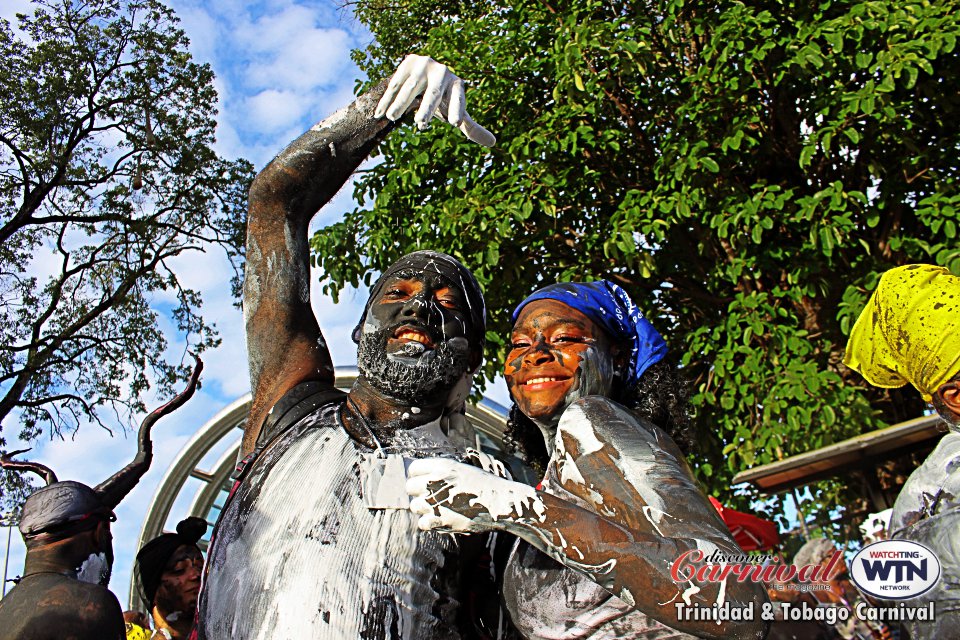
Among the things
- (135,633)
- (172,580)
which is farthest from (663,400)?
(135,633)

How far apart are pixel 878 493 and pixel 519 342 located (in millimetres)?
4308

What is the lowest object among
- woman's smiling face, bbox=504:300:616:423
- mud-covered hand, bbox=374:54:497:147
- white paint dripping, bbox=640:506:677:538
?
white paint dripping, bbox=640:506:677:538

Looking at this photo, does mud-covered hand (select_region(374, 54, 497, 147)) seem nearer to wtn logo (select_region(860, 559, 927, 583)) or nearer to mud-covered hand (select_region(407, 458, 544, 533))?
mud-covered hand (select_region(407, 458, 544, 533))

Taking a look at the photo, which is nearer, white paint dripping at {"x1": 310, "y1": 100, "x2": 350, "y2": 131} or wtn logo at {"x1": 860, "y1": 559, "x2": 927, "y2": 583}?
wtn logo at {"x1": 860, "y1": 559, "x2": 927, "y2": 583}

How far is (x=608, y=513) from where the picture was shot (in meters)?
1.66

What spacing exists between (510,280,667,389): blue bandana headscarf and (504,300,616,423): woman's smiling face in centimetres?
2

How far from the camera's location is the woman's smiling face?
82.6 inches

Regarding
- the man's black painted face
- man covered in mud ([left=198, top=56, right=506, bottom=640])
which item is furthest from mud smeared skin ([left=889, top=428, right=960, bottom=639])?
the man's black painted face

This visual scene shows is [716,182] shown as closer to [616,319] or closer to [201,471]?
[616,319]

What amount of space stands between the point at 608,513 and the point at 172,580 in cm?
325

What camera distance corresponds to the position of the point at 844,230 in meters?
5.42

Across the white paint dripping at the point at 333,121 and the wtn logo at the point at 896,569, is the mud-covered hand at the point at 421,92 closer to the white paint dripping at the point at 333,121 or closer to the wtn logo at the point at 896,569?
the white paint dripping at the point at 333,121

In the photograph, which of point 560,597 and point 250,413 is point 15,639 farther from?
point 560,597

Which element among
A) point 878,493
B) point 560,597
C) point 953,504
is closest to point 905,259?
point 878,493
